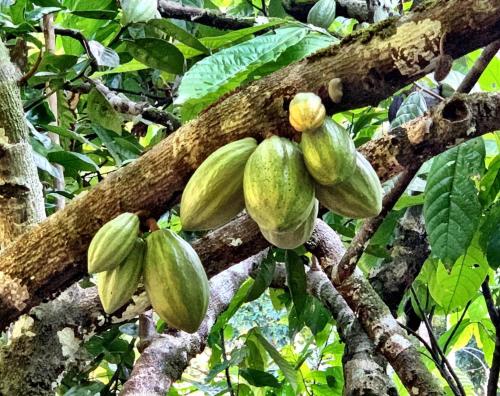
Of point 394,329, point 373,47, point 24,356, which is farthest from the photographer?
point 394,329

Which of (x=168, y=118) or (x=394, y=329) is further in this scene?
(x=168, y=118)

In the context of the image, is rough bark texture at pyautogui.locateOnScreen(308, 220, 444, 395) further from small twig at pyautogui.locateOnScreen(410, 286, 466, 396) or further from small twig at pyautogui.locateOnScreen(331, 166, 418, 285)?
small twig at pyautogui.locateOnScreen(410, 286, 466, 396)

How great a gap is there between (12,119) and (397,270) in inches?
43.6

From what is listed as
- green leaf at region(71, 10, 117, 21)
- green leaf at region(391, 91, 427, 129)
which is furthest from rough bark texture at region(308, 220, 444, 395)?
green leaf at region(71, 10, 117, 21)

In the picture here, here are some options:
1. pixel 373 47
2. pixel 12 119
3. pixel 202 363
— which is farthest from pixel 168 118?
pixel 202 363

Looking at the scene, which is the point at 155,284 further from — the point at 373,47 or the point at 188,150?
the point at 373,47

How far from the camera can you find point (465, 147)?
44.3 inches

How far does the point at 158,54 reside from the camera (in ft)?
4.09

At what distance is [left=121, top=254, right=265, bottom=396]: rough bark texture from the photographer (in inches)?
48.7

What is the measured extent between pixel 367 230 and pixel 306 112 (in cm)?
59

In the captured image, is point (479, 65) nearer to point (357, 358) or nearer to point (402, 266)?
point (357, 358)

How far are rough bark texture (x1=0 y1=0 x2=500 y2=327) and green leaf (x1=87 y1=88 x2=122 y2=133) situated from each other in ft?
2.14

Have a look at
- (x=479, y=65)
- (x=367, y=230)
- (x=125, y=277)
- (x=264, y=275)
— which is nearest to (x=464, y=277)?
(x=367, y=230)

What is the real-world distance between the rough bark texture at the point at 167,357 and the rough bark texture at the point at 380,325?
0.27 meters
